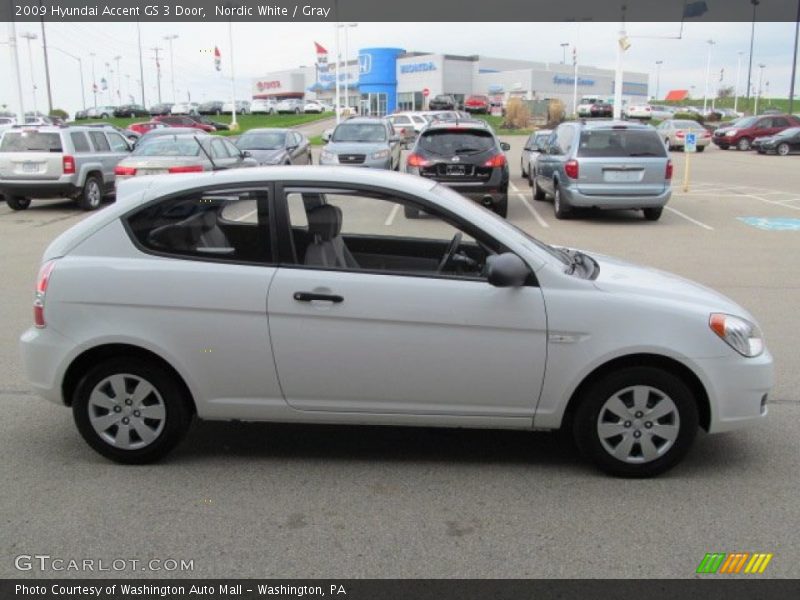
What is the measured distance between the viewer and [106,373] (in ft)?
14.0

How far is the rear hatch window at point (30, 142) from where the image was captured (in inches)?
642

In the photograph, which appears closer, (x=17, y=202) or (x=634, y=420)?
(x=634, y=420)

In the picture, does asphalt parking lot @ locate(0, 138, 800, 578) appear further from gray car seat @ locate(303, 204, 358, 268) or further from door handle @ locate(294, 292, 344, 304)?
gray car seat @ locate(303, 204, 358, 268)

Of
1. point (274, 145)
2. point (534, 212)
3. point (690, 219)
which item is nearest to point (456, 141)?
point (534, 212)

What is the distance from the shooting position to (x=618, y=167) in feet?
44.8

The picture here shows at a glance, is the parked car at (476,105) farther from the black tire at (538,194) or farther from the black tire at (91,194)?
the black tire at (91,194)

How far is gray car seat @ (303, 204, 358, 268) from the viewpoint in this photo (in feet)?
14.2

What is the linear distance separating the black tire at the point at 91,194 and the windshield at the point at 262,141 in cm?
417

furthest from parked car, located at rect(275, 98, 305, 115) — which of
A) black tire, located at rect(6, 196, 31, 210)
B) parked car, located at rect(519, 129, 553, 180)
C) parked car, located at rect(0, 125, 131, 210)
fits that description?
parked car, located at rect(0, 125, 131, 210)

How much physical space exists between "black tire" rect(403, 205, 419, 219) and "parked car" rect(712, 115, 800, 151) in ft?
127

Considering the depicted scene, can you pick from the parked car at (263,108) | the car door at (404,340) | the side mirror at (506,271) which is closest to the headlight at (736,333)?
the car door at (404,340)

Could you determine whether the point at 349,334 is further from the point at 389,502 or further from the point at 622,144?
the point at 622,144

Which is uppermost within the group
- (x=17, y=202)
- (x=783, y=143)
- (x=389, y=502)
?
(x=783, y=143)
